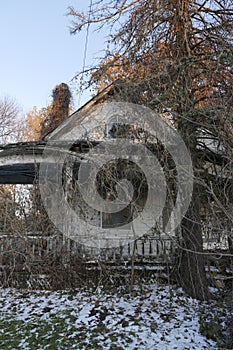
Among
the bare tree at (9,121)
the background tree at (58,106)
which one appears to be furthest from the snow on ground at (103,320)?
the bare tree at (9,121)

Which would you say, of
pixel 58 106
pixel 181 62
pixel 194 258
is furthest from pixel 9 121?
pixel 194 258

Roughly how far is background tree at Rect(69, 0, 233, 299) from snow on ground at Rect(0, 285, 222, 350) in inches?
35.2

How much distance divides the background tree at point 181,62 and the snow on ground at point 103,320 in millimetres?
893

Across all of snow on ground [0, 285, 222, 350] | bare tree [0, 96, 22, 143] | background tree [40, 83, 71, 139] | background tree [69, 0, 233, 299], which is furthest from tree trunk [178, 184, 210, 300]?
bare tree [0, 96, 22, 143]

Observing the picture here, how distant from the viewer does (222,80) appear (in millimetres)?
5844

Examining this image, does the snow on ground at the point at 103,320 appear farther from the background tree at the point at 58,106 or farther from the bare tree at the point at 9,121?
the bare tree at the point at 9,121

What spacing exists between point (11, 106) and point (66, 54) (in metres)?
23.9

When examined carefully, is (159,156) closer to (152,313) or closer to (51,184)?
(152,313)

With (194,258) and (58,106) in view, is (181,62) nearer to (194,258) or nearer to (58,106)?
(194,258)

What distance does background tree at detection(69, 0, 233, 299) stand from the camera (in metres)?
6.02

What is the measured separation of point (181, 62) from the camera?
6.18 meters

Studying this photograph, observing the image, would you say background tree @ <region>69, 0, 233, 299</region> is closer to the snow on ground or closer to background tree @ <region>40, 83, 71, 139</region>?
the snow on ground

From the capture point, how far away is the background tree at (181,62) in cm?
602

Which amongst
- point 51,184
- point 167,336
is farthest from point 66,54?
point 167,336
